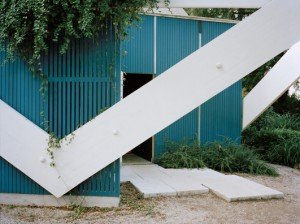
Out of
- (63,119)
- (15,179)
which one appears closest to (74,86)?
(63,119)

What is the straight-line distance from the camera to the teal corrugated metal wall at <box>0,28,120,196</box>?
549 cm

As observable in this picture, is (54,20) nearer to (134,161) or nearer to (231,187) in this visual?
(231,187)

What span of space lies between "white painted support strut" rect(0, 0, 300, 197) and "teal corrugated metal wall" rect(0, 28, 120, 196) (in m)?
0.33

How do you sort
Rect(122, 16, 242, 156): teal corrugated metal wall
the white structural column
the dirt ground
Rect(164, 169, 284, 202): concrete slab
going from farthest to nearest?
Rect(122, 16, 242, 156): teal corrugated metal wall, the white structural column, Rect(164, 169, 284, 202): concrete slab, the dirt ground

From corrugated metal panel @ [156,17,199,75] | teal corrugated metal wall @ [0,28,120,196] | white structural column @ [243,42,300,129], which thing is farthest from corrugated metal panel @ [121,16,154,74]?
teal corrugated metal wall @ [0,28,120,196]

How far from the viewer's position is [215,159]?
8.99m

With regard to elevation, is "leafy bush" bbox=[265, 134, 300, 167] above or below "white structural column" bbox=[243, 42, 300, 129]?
below

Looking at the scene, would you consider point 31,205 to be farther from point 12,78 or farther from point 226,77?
point 226,77

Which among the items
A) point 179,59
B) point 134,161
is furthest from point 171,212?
point 179,59

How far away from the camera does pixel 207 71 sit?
505cm

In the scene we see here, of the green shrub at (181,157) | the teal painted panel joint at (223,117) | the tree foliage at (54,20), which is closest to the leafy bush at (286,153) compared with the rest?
the teal painted panel joint at (223,117)

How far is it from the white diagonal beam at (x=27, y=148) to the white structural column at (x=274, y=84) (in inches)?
246

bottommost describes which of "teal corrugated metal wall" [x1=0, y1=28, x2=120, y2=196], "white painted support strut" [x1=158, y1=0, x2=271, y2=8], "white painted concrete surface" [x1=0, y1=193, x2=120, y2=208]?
"white painted concrete surface" [x1=0, y1=193, x2=120, y2=208]

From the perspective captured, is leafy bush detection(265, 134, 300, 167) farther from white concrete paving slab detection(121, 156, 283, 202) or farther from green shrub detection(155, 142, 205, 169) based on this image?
white concrete paving slab detection(121, 156, 283, 202)
